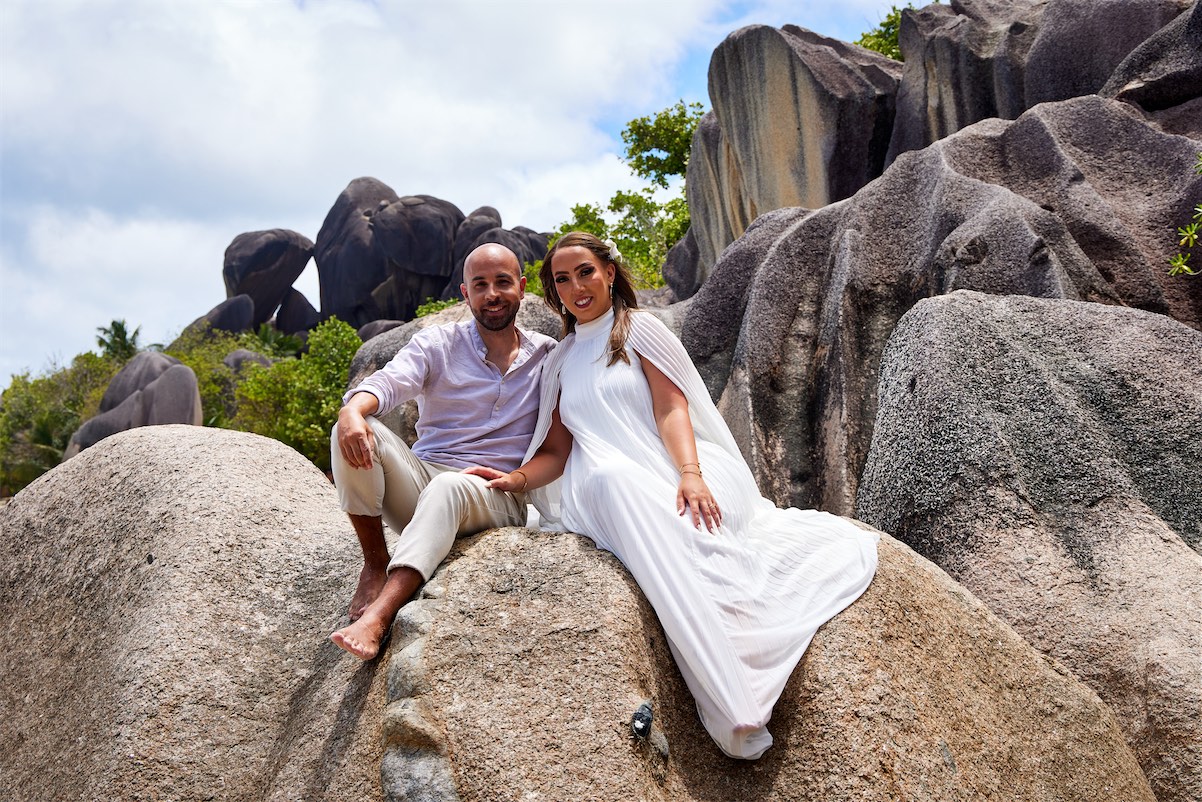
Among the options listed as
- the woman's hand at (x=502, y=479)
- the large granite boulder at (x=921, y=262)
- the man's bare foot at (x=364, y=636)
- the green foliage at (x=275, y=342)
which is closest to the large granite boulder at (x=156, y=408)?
the green foliage at (x=275, y=342)

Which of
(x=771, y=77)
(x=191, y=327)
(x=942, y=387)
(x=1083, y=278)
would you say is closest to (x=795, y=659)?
(x=942, y=387)

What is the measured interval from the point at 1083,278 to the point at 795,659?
14.7 ft

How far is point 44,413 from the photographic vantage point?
26953mm

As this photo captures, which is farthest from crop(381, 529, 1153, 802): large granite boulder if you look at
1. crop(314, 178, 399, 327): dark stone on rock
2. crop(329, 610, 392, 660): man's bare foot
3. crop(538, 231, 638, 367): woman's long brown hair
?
crop(314, 178, 399, 327): dark stone on rock

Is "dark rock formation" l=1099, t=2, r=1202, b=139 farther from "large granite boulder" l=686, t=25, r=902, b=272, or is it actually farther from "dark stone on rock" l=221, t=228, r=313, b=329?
"dark stone on rock" l=221, t=228, r=313, b=329

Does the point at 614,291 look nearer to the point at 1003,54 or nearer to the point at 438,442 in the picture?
the point at 438,442

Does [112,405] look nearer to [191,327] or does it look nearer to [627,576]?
[191,327]

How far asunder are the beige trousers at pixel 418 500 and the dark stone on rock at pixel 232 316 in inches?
1342

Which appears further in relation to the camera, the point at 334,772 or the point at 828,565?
the point at 828,565

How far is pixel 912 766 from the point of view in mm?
3074

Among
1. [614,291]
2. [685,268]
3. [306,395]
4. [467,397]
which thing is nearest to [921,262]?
[614,291]

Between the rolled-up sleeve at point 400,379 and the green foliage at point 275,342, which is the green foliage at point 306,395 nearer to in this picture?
the rolled-up sleeve at point 400,379

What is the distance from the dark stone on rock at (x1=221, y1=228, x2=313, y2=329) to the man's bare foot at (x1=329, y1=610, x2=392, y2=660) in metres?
36.5

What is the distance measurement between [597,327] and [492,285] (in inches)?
18.7
